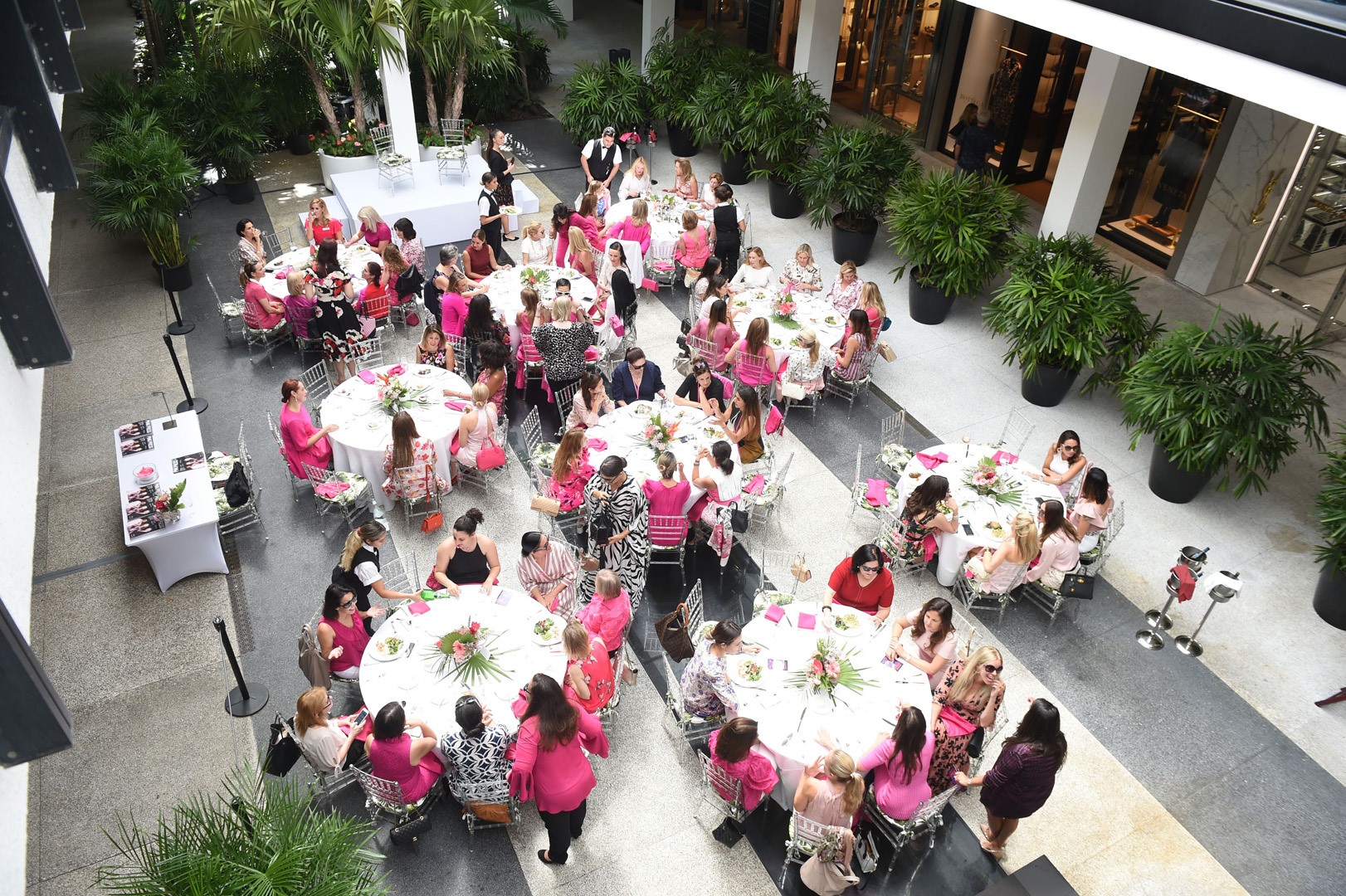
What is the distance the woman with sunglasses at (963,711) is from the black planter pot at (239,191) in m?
13.2

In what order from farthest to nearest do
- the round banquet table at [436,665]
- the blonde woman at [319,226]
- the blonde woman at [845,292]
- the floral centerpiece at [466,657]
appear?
the blonde woman at [319,226]
the blonde woman at [845,292]
the floral centerpiece at [466,657]
the round banquet table at [436,665]

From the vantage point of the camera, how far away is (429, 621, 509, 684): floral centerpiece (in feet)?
19.8

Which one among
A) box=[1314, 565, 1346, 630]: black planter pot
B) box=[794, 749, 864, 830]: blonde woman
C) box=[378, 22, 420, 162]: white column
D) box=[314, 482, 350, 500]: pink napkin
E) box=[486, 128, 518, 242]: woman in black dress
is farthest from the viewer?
box=[378, 22, 420, 162]: white column

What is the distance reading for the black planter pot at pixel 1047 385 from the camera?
9.97 m

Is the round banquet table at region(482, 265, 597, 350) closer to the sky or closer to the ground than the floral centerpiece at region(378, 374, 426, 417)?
closer to the sky

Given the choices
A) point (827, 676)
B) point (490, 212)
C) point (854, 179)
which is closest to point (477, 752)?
point (827, 676)

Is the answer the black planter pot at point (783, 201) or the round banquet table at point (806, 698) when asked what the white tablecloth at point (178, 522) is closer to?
the round banquet table at point (806, 698)

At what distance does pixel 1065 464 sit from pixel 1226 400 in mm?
1664

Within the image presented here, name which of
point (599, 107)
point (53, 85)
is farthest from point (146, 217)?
point (599, 107)

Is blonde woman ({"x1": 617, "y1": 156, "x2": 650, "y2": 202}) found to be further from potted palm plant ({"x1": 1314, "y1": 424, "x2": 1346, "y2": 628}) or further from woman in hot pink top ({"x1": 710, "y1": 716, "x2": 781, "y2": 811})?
woman in hot pink top ({"x1": 710, "y1": 716, "x2": 781, "y2": 811})

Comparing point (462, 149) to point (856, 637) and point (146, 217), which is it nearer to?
point (146, 217)

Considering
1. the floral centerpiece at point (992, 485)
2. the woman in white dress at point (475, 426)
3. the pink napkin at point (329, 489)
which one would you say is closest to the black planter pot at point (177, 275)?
the pink napkin at point (329, 489)

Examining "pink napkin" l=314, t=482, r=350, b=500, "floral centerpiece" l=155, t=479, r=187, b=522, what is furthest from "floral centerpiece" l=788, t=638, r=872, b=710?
"floral centerpiece" l=155, t=479, r=187, b=522

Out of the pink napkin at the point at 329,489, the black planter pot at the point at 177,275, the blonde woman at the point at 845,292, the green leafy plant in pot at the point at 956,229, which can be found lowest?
the black planter pot at the point at 177,275
